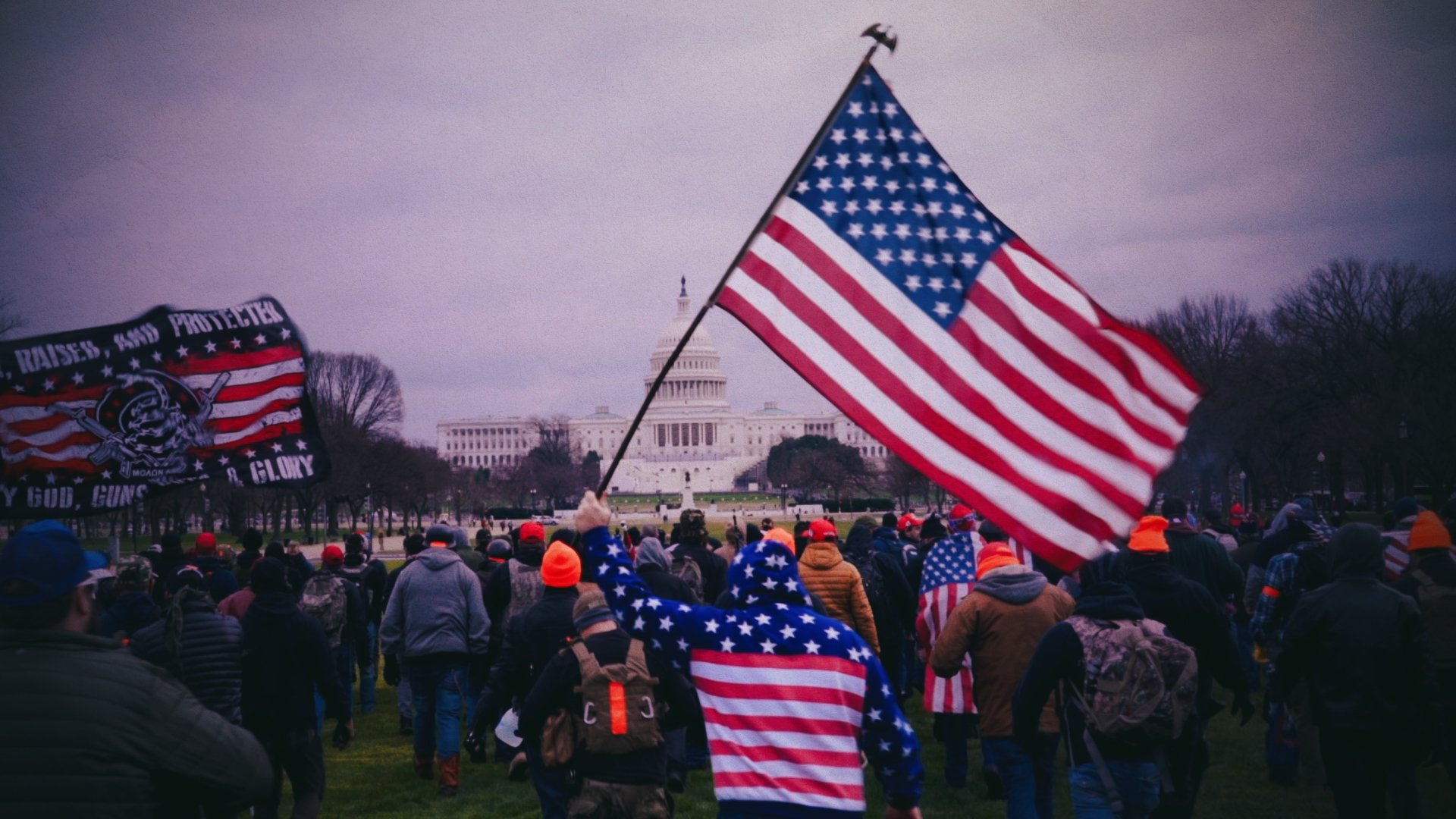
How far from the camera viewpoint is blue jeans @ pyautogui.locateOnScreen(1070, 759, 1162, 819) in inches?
223

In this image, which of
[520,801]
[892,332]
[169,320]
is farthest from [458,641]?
[892,332]

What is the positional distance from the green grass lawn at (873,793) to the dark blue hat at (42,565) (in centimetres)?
588

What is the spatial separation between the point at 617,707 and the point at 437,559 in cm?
476

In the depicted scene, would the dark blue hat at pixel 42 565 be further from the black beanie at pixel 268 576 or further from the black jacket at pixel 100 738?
the black beanie at pixel 268 576

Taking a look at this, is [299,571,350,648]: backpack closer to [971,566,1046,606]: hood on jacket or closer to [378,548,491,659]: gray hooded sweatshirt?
[378,548,491,659]: gray hooded sweatshirt

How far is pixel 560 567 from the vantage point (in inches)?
285

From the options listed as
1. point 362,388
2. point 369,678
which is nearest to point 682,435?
point 362,388

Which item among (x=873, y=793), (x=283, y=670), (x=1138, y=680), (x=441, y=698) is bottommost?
(x=873, y=793)

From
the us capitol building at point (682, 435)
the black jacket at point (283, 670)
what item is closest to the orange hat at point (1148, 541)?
the black jacket at point (283, 670)

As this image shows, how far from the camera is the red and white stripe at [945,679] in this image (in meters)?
9.01

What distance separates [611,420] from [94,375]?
183839mm

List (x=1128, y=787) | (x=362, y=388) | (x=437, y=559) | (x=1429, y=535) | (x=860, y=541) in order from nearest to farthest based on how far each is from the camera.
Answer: (x=1128, y=787), (x=1429, y=535), (x=437, y=559), (x=860, y=541), (x=362, y=388)

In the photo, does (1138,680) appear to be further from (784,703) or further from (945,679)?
(945,679)

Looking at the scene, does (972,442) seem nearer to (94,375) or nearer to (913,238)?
(913,238)
